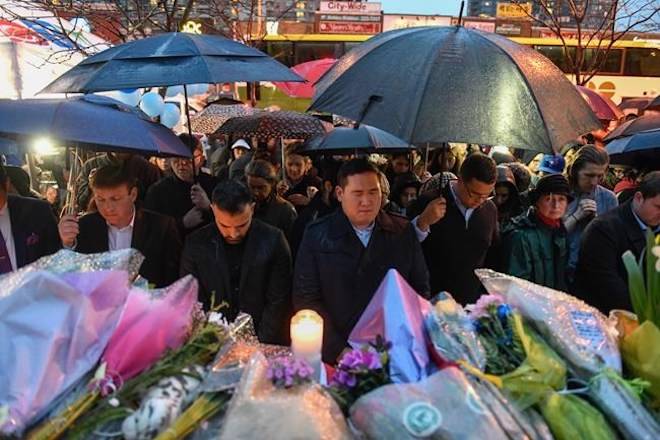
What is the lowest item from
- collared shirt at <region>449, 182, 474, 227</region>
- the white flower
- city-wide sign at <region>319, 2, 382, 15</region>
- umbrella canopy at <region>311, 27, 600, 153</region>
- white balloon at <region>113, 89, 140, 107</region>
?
collared shirt at <region>449, 182, 474, 227</region>

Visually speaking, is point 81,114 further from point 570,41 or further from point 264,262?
point 570,41

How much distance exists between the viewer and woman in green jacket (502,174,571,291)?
10.6 ft

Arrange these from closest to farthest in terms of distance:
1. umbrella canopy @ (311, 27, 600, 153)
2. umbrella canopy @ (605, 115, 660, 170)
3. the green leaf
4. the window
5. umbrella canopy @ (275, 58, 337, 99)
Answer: the green leaf → umbrella canopy @ (311, 27, 600, 153) → umbrella canopy @ (605, 115, 660, 170) → umbrella canopy @ (275, 58, 337, 99) → the window

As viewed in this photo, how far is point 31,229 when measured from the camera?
276 centimetres

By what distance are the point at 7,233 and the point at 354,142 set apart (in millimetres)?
2887

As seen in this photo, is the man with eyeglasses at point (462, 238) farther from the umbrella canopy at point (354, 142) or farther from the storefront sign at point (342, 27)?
the storefront sign at point (342, 27)

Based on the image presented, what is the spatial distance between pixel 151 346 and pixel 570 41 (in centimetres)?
1569

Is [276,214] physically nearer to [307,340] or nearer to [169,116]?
[307,340]

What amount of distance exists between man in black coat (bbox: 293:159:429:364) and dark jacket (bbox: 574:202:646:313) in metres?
1.06

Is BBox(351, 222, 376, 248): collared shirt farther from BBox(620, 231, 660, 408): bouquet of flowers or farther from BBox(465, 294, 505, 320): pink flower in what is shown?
BBox(620, 231, 660, 408): bouquet of flowers

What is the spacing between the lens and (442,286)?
11.3ft

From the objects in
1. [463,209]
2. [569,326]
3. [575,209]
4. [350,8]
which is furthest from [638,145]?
[350,8]

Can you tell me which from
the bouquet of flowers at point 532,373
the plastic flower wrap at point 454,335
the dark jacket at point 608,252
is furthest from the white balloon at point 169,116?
the bouquet of flowers at point 532,373

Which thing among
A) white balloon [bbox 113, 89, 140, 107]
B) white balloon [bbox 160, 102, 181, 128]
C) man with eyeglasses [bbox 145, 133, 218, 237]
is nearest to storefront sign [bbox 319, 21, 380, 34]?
white balloon [bbox 160, 102, 181, 128]
